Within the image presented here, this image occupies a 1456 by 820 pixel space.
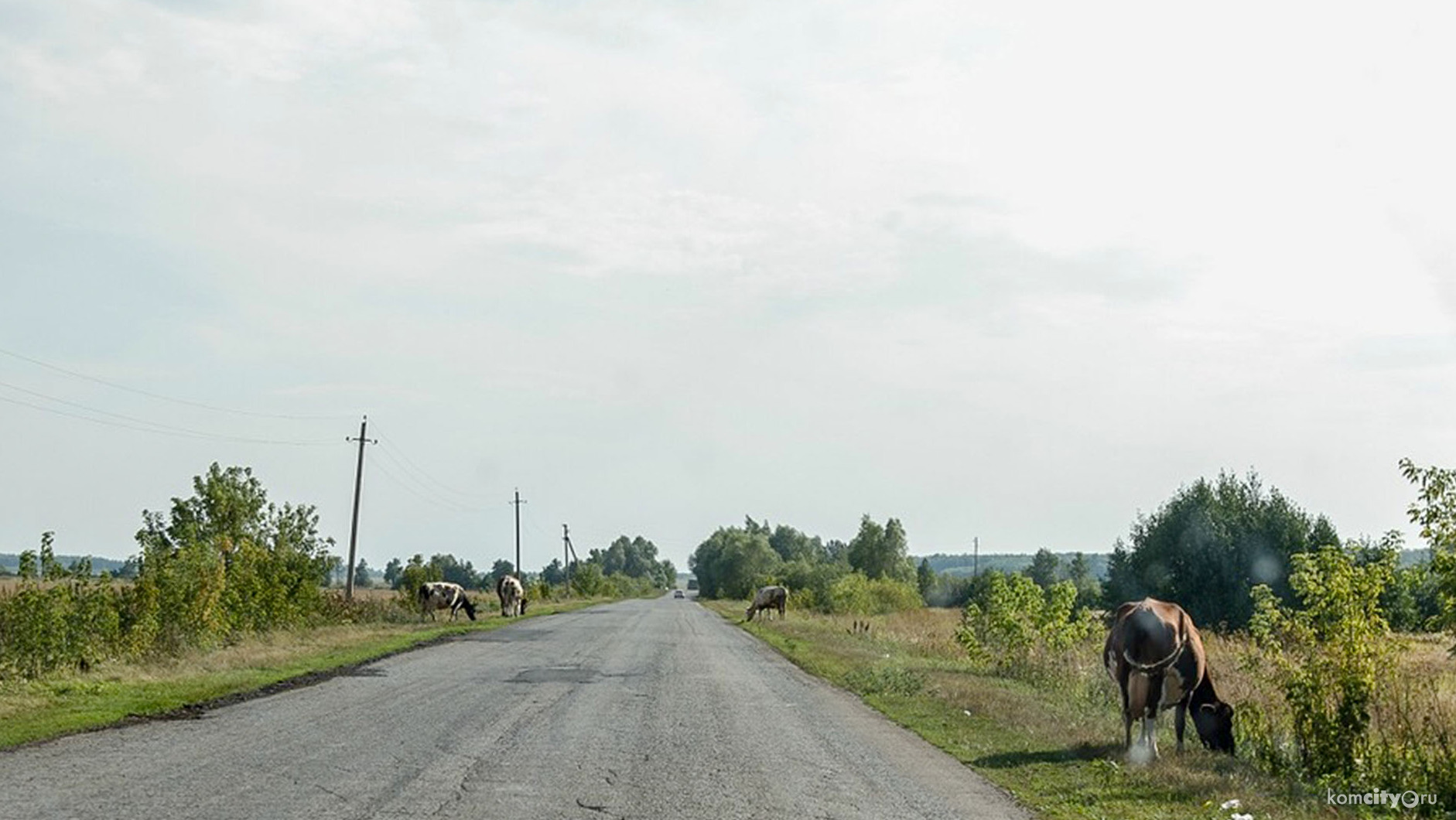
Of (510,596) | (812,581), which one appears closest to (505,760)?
(510,596)

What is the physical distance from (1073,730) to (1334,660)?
4.45 metres

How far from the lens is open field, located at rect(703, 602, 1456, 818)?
42.0ft

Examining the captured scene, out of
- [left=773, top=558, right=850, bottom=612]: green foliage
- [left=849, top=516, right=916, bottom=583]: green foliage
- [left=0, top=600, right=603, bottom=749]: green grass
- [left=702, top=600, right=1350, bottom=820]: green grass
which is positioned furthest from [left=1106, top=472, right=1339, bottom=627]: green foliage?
[left=849, top=516, right=916, bottom=583]: green foliage

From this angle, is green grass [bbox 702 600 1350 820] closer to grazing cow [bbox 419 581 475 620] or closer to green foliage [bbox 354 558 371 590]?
grazing cow [bbox 419 581 475 620]

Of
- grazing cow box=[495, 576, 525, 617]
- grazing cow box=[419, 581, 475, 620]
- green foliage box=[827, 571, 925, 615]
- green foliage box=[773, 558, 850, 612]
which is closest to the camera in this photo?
grazing cow box=[419, 581, 475, 620]

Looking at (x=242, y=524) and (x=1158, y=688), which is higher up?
(x=242, y=524)

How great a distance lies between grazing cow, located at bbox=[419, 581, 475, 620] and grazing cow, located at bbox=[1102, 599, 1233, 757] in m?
43.2

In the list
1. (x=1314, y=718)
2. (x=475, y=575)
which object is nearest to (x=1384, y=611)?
(x=1314, y=718)

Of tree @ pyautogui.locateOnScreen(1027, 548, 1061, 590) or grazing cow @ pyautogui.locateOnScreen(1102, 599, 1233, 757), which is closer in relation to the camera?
grazing cow @ pyautogui.locateOnScreen(1102, 599, 1233, 757)

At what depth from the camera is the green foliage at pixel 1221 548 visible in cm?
6288

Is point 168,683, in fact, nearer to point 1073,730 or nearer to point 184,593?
point 184,593

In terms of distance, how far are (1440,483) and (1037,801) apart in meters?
5.23

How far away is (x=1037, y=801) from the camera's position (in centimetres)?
1264

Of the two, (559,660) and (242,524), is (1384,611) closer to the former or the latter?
(559,660)
